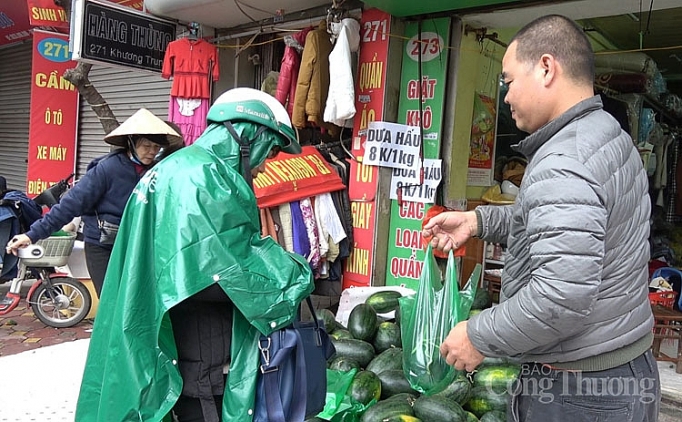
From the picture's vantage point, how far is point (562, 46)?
63.3 inches

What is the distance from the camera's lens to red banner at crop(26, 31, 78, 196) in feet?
28.9

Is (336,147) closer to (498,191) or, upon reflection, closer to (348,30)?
(348,30)

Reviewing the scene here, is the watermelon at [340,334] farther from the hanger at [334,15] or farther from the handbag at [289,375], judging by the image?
the hanger at [334,15]

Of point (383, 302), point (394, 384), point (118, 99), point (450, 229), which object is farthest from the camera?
point (118, 99)

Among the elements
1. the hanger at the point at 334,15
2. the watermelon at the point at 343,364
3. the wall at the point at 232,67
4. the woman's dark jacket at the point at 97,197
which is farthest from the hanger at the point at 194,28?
the watermelon at the point at 343,364

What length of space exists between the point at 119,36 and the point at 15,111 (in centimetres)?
775

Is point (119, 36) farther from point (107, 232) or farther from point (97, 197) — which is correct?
point (107, 232)

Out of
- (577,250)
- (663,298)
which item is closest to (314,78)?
(663,298)

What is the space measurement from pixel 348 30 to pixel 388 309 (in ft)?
8.42

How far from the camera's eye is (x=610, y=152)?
5.11 feet

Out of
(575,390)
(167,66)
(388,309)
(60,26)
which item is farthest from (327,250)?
(60,26)

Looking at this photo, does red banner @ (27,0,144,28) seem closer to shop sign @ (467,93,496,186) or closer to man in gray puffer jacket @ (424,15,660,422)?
shop sign @ (467,93,496,186)

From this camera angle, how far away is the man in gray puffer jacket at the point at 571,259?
1.44 m

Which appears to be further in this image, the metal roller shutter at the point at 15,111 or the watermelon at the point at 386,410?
the metal roller shutter at the point at 15,111
